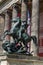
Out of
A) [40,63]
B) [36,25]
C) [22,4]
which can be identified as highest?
[22,4]

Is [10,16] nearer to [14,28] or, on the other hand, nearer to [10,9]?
[10,9]

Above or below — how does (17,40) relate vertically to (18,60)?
above

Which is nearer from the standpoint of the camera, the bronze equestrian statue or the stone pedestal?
the stone pedestal

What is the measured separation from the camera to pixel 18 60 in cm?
1437

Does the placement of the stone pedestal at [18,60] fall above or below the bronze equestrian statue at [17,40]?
below

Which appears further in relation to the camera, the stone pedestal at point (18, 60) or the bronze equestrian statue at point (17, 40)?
the bronze equestrian statue at point (17, 40)

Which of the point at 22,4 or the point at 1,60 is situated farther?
the point at 22,4

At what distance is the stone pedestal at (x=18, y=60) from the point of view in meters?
14.1

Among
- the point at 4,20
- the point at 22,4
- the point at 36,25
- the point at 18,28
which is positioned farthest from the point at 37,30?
the point at 4,20

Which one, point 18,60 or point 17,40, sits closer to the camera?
point 18,60

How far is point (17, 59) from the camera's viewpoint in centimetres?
1434

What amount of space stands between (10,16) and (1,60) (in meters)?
24.2

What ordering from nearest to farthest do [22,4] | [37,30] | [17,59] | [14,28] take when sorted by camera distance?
1. [17,59]
2. [14,28]
3. [37,30]
4. [22,4]

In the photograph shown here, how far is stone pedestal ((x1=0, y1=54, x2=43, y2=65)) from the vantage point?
14.1 meters
